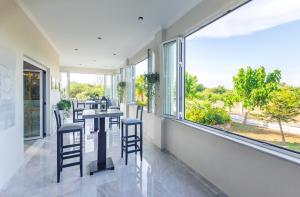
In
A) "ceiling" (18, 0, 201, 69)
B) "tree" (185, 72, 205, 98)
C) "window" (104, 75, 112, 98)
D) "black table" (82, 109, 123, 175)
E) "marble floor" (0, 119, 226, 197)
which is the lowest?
"marble floor" (0, 119, 226, 197)

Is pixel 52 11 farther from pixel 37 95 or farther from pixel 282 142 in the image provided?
pixel 282 142

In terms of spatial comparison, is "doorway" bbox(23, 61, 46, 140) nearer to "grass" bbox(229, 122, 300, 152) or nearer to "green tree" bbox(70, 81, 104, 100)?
"grass" bbox(229, 122, 300, 152)

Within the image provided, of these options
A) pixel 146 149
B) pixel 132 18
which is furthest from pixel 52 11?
pixel 146 149

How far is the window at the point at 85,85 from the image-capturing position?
1025 cm

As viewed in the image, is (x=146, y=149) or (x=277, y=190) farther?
(x=146, y=149)

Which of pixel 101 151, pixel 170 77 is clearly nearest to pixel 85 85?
pixel 170 77

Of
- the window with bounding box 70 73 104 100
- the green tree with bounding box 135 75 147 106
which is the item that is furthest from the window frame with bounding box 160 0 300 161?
the window with bounding box 70 73 104 100

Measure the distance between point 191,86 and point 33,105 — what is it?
170 inches

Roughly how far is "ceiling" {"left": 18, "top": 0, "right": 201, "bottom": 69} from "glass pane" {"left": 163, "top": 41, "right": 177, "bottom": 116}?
0.57 m

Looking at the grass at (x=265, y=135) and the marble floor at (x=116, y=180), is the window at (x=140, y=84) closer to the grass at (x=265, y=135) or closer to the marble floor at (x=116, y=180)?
the marble floor at (x=116, y=180)

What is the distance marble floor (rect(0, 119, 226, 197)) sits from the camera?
2.25 metres

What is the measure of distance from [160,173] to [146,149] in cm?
120

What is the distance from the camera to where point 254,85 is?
2.02 meters

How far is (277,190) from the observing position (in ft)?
5.34
